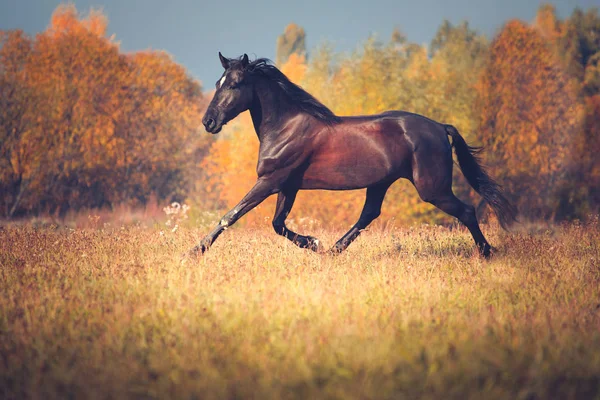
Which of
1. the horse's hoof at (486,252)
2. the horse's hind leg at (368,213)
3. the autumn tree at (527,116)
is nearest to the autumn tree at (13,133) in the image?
the horse's hind leg at (368,213)

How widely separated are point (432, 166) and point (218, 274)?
9.53ft

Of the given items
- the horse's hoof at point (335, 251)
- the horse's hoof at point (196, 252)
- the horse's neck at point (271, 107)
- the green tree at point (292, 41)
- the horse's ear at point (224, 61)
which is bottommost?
the horse's hoof at point (196, 252)

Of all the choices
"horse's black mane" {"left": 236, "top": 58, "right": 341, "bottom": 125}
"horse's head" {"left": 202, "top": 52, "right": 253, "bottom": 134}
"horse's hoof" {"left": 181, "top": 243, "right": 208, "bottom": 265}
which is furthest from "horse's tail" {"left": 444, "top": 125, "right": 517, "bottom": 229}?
"horse's hoof" {"left": 181, "top": 243, "right": 208, "bottom": 265}

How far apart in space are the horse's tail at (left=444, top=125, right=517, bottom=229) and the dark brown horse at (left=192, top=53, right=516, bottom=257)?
55 cm

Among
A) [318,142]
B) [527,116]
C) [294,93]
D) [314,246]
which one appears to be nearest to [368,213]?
[314,246]

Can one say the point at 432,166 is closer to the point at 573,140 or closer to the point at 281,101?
the point at 281,101

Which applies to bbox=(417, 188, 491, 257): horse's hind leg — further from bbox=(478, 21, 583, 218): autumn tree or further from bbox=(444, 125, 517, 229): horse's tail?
bbox=(478, 21, 583, 218): autumn tree

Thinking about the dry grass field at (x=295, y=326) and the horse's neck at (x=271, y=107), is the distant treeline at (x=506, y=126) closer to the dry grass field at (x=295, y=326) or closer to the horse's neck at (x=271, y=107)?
the horse's neck at (x=271, y=107)

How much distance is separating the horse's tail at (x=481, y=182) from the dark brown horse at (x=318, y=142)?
0.55 meters

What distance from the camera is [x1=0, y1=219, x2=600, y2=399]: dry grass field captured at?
3029 millimetres

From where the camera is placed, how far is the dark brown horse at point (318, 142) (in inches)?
265

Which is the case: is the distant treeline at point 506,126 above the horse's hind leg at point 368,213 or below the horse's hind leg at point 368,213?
above

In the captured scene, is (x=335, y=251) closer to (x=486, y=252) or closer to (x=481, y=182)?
(x=486, y=252)

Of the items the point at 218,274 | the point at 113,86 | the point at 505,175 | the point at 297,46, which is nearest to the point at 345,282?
the point at 218,274
